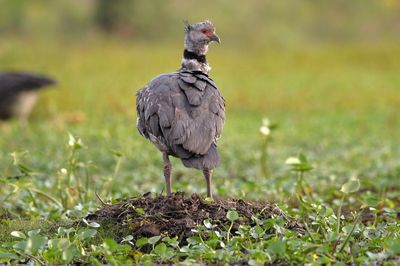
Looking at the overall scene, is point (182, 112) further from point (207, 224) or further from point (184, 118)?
point (207, 224)

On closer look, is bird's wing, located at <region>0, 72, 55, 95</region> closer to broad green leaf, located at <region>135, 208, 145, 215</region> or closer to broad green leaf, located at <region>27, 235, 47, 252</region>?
broad green leaf, located at <region>135, 208, 145, 215</region>

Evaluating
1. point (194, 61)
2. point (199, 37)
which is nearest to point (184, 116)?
point (194, 61)

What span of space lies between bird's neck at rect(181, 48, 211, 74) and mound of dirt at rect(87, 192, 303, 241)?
1294 millimetres

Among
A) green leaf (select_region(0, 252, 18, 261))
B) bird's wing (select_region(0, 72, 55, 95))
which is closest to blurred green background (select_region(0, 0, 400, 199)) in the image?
bird's wing (select_region(0, 72, 55, 95))

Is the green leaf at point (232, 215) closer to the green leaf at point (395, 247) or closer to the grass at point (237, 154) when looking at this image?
the grass at point (237, 154)

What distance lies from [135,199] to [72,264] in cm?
83

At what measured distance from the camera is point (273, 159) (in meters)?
8.94

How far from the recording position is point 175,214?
4438 millimetres

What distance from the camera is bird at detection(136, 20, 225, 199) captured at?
4664 mm

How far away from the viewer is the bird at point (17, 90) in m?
11.7

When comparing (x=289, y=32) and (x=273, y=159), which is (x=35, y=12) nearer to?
(x=289, y=32)

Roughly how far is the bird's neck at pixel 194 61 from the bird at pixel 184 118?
0.25 metres

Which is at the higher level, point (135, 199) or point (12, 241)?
point (135, 199)

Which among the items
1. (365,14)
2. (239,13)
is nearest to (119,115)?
(239,13)
